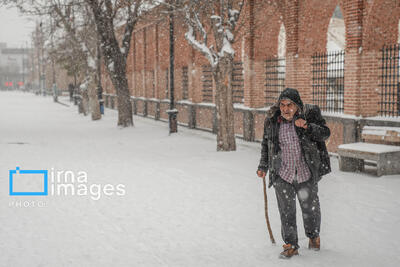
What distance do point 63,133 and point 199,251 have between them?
14263mm

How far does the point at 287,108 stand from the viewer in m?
4.69

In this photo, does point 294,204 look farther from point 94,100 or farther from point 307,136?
point 94,100

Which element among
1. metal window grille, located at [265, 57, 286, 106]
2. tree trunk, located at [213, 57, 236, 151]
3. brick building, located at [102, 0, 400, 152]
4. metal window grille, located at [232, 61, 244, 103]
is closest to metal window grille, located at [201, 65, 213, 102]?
brick building, located at [102, 0, 400, 152]

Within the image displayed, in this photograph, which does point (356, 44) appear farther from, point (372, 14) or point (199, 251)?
point (199, 251)

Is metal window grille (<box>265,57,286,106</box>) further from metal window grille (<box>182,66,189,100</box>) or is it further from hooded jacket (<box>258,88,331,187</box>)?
hooded jacket (<box>258,88,331,187</box>)

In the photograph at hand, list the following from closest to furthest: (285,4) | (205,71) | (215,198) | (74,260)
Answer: (74,260)
(215,198)
(285,4)
(205,71)

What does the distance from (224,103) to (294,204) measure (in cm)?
801

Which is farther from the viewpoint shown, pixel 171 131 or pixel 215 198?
pixel 171 131

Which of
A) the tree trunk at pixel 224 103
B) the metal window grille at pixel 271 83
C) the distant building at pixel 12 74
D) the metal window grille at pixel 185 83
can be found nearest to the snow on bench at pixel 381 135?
the tree trunk at pixel 224 103

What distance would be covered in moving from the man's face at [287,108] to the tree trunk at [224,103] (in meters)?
8.02

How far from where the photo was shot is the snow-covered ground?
516cm

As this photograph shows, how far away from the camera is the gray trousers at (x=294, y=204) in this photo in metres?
4.92

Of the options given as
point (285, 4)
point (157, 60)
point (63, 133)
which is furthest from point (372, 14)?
point (157, 60)

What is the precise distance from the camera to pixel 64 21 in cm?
2372
